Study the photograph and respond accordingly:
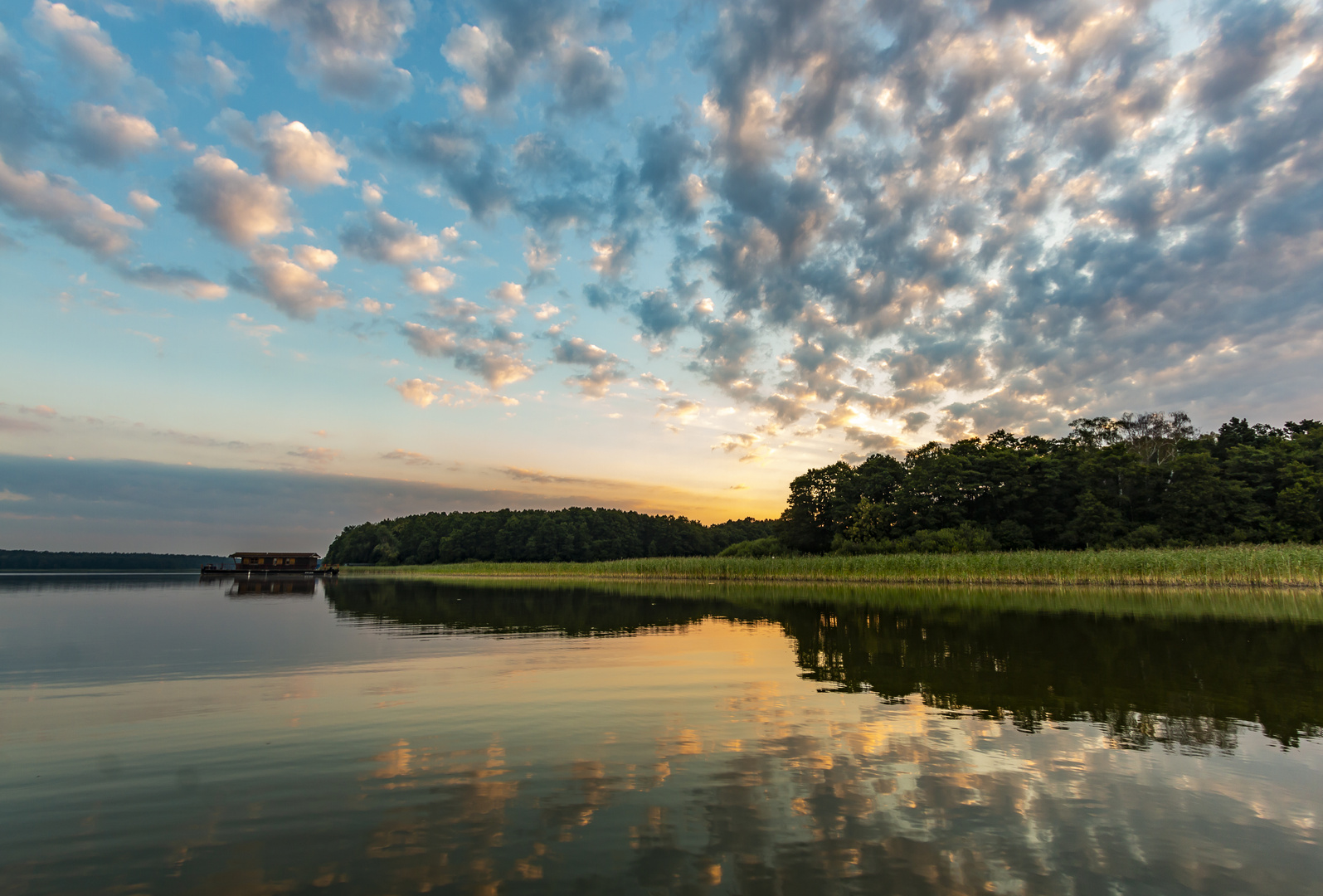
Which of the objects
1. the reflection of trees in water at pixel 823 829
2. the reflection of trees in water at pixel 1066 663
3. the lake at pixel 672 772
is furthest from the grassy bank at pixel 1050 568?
the reflection of trees in water at pixel 823 829

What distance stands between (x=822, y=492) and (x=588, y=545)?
8180 centimetres

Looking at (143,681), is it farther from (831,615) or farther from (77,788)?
(831,615)

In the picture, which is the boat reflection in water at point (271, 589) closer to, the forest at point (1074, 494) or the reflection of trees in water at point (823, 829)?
the reflection of trees in water at point (823, 829)

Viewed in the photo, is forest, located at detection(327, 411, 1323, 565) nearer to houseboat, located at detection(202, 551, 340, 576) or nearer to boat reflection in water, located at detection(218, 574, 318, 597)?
boat reflection in water, located at detection(218, 574, 318, 597)

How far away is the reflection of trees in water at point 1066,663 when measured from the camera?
11.2 meters

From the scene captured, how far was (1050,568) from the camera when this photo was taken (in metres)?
48.9

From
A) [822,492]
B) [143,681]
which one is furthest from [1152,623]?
[822,492]

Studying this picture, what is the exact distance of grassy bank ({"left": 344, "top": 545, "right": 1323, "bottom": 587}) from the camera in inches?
1617

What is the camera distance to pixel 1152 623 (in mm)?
24938

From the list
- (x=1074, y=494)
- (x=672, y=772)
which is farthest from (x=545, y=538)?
(x=672, y=772)

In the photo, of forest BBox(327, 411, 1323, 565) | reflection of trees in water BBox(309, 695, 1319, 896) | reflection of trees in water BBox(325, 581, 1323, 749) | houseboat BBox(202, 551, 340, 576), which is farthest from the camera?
houseboat BBox(202, 551, 340, 576)

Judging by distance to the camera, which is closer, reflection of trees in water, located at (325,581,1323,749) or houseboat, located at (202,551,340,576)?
reflection of trees in water, located at (325,581,1323,749)

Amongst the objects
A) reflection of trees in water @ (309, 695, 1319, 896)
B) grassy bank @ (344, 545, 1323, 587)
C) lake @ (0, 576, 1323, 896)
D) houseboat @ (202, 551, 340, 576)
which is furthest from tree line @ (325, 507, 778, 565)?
reflection of trees in water @ (309, 695, 1319, 896)

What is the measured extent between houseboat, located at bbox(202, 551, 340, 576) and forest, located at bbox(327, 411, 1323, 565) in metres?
111
